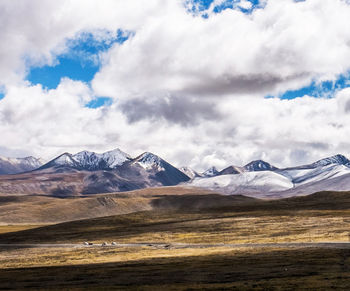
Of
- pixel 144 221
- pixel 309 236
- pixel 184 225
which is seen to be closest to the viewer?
pixel 309 236

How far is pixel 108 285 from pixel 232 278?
1313cm

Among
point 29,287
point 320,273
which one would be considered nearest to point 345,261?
point 320,273

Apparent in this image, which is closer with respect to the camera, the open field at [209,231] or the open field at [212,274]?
the open field at [212,274]

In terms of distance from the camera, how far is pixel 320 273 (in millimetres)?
47375

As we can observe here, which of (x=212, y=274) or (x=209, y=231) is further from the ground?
(x=212, y=274)

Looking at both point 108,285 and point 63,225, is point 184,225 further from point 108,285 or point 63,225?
point 108,285

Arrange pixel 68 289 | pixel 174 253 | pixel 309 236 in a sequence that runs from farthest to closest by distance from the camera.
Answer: pixel 309 236 → pixel 174 253 → pixel 68 289

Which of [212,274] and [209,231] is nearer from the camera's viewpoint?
[212,274]

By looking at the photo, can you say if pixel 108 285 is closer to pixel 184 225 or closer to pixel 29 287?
pixel 29 287

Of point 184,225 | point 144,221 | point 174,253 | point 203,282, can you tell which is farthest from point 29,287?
point 144,221

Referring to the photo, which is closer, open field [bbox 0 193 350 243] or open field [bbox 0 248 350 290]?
open field [bbox 0 248 350 290]

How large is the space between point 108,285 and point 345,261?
29713 mm

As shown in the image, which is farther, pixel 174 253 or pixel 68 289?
pixel 174 253

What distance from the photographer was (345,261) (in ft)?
184
